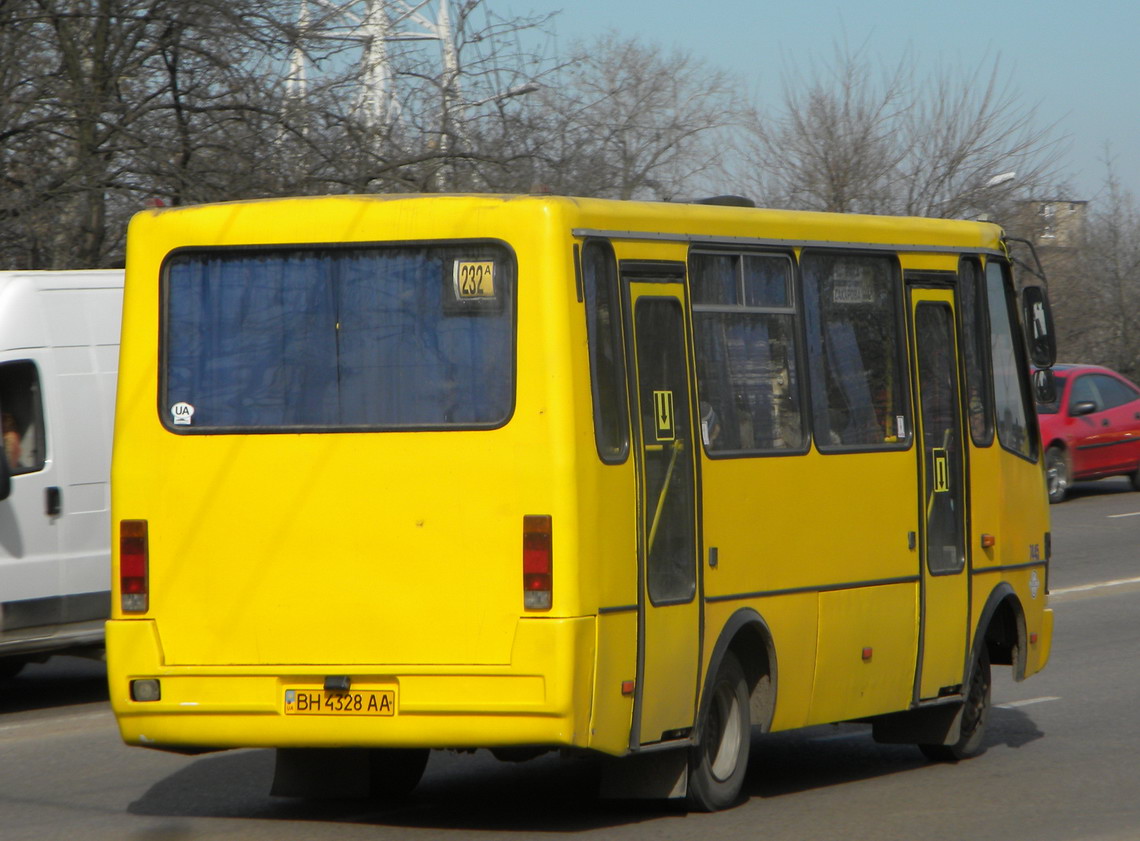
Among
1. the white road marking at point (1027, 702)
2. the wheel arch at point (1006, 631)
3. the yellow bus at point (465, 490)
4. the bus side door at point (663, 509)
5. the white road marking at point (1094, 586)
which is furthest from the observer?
the white road marking at point (1094, 586)

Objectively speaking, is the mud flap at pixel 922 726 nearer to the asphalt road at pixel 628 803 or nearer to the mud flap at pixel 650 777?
the asphalt road at pixel 628 803

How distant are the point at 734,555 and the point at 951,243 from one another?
8.89ft

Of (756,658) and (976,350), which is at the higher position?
(976,350)

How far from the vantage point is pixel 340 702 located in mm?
6828

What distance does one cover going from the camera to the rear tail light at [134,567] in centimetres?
711

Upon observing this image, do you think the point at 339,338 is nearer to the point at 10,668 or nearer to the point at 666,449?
the point at 666,449

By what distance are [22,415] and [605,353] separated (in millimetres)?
5383

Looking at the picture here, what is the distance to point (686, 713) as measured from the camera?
7.30 meters

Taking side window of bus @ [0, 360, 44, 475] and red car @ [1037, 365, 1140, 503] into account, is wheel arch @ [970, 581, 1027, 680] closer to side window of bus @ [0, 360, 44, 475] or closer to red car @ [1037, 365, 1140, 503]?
side window of bus @ [0, 360, 44, 475]

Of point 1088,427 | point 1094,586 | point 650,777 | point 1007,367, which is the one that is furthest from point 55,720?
point 1088,427

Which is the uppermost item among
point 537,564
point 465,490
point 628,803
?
point 465,490

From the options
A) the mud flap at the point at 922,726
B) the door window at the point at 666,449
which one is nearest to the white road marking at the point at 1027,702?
the mud flap at the point at 922,726

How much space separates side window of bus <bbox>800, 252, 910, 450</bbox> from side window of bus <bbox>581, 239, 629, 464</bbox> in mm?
1544

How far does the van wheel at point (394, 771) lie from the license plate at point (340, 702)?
1.11m
